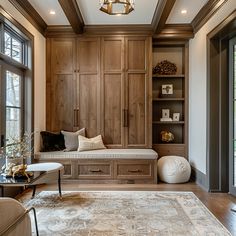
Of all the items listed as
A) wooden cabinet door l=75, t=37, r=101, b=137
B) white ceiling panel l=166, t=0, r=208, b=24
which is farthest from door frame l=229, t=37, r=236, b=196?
wooden cabinet door l=75, t=37, r=101, b=137

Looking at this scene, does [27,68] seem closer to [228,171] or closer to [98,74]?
[98,74]

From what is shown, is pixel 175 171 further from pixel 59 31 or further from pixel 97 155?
pixel 59 31

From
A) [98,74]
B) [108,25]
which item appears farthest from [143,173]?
[108,25]

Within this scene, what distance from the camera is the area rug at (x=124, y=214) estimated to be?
2948 mm

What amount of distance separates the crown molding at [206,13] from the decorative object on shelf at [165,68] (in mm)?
833

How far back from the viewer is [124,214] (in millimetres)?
3434

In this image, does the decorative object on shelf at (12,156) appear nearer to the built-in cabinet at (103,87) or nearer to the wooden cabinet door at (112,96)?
the built-in cabinet at (103,87)

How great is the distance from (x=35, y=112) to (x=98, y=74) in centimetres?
147

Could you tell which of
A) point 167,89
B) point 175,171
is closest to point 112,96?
point 167,89

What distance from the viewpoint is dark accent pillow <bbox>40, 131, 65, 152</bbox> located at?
5.40 metres

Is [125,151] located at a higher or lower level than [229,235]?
higher

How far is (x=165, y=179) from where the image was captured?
523 cm

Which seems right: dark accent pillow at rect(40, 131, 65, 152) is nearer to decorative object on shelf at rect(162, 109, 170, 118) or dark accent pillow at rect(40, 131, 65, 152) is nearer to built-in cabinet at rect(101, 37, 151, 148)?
built-in cabinet at rect(101, 37, 151, 148)

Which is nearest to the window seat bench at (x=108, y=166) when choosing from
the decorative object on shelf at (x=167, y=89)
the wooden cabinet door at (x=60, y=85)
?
the wooden cabinet door at (x=60, y=85)
